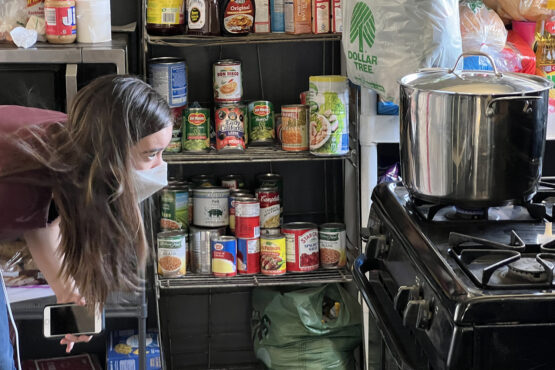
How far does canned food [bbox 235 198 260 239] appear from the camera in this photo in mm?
2793

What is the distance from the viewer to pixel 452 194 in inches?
59.3

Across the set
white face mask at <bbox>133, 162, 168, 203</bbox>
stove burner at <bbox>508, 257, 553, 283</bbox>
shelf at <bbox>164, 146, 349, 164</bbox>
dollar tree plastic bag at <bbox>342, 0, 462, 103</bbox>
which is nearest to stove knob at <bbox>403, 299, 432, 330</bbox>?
stove burner at <bbox>508, 257, 553, 283</bbox>

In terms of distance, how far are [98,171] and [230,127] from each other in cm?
121

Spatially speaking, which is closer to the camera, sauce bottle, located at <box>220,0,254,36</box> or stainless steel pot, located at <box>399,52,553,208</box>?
stainless steel pot, located at <box>399,52,553,208</box>

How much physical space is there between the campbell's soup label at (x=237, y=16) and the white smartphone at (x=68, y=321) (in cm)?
105

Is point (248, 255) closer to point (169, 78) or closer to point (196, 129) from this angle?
point (196, 129)

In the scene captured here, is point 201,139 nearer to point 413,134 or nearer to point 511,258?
point 413,134

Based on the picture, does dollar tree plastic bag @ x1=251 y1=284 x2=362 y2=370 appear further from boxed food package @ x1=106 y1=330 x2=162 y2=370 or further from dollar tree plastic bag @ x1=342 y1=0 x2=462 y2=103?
dollar tree plastic bag @ x1=342 y1=0 x2=462 y2=103

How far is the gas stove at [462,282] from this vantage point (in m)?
1.18

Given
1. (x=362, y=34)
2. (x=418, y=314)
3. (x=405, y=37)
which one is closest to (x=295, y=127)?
(x=362, y=34)

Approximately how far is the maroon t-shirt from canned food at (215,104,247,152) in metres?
1.03

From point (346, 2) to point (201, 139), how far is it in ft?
2.14

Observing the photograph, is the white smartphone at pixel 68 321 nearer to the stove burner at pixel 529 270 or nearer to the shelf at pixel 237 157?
the shelf at pixel 237 157

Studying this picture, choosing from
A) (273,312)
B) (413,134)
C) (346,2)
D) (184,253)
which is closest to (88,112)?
(413,134)
